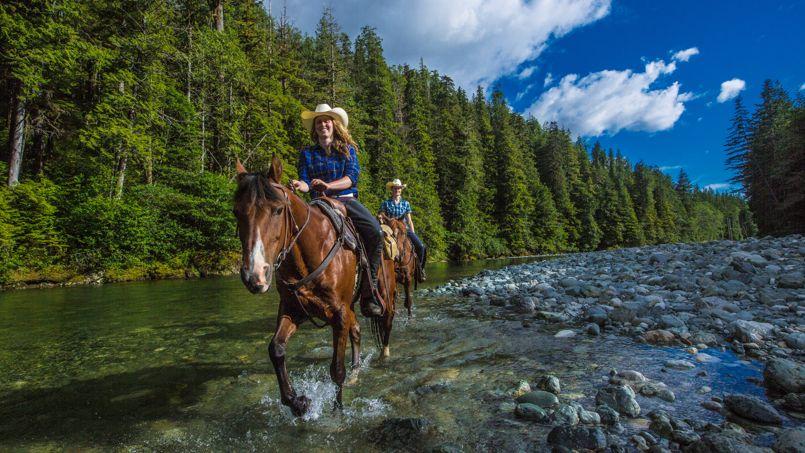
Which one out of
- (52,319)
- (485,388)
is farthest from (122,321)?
(485,388)

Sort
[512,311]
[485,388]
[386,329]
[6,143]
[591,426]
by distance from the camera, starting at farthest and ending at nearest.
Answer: [6,143] → [512,311] → [386,329] → [485,388] → [591,426]

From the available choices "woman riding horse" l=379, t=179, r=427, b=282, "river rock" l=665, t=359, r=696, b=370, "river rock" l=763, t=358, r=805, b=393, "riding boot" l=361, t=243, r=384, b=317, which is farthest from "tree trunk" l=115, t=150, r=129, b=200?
"river rock" l=763, t=358, r=805, b=393

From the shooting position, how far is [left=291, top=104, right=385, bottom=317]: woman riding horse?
4.38m

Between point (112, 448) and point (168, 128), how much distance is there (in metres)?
26.7

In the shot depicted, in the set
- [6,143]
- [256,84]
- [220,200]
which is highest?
[256,84]

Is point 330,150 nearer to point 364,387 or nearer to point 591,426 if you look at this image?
point 364,387

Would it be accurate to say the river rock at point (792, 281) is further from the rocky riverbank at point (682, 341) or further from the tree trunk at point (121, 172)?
the tree trunk at point (121, 172)

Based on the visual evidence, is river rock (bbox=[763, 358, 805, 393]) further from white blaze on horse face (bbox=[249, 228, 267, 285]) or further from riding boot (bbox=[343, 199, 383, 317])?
white blaze on horse face (bbox=[249, 228, 267, 285])

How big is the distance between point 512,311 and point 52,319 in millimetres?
11770

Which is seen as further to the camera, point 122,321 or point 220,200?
point 220,200

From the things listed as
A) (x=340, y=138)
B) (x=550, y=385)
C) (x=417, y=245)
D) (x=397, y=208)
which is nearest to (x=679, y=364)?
(x=550, y=385)

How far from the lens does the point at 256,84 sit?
99.7ft

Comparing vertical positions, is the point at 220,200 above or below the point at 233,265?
above

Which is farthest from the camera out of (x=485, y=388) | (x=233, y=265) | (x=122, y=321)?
(x=233, y=265)
